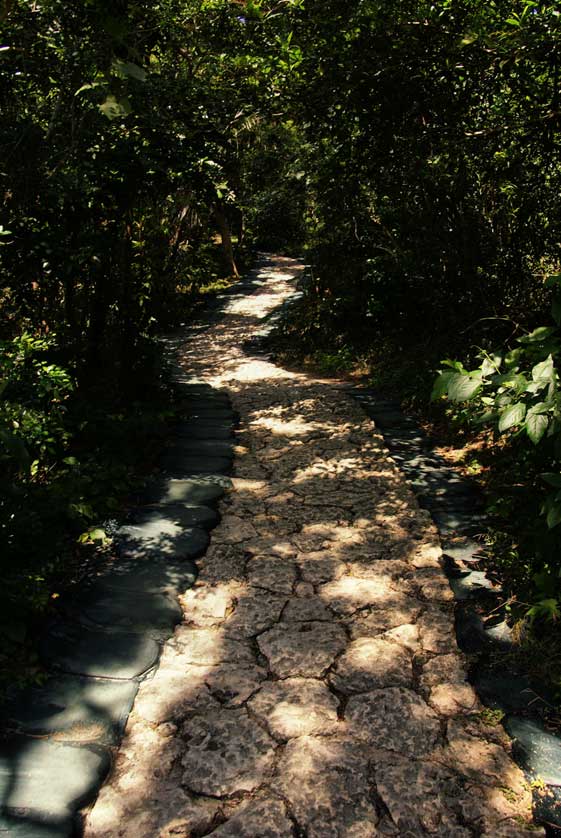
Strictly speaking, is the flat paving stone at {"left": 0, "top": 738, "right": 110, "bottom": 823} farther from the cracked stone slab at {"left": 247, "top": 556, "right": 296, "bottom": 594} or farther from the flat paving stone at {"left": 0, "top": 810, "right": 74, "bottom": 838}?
the cracked stone slab at {"left": 247, "top": 556, "right": 296, "bottom": 594}

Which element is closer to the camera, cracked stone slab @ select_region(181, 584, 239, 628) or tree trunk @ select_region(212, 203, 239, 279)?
cracked stone slab @ select_region(181, 584, 239, 628)

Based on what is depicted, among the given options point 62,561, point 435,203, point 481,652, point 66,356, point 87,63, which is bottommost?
point 481,652

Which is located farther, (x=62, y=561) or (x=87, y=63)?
(x=87, y=63)

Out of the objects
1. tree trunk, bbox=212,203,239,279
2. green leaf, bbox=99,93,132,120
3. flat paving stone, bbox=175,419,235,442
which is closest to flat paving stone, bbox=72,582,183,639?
green leaf, bbox=99,93,132,120

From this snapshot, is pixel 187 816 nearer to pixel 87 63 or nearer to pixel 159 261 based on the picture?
pixel 87 63

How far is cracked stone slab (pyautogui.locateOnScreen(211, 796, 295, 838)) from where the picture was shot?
6.86 feet

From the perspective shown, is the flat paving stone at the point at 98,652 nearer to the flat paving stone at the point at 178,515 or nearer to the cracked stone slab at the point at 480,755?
the flat paving stone at the point at 178,515

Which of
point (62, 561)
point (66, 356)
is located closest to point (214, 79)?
point (66, 356)

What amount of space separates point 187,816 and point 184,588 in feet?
4.78

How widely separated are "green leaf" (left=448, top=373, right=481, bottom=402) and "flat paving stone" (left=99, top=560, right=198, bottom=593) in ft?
6.19

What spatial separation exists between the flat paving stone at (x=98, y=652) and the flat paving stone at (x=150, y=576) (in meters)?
0.42

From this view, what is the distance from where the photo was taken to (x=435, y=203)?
5.96 metres

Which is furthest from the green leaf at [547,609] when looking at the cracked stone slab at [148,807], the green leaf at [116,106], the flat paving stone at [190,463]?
the flat paving stone at [190,463]

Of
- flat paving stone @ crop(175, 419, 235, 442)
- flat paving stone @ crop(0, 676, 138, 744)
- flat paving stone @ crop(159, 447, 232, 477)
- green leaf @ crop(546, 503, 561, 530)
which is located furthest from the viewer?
flat paving stone @ crop(175, 419, 235, 442)
